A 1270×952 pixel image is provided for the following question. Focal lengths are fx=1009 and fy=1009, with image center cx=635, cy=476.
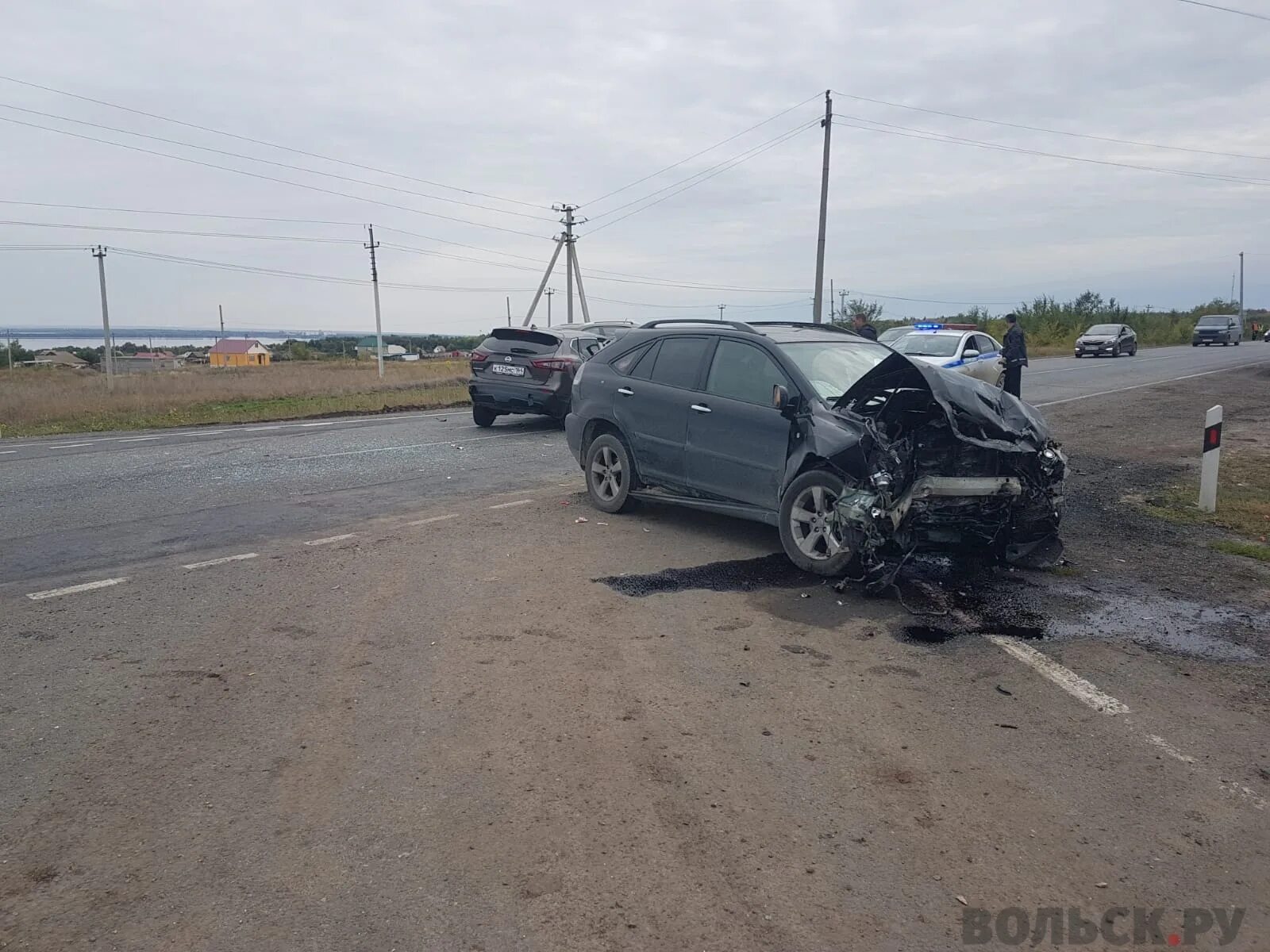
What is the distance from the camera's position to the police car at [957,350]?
19734mm

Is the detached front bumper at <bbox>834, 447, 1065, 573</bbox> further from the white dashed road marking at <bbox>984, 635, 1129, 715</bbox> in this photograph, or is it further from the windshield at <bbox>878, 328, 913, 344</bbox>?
the windshield at <bbox>878, 328, 913, 344</bbox>

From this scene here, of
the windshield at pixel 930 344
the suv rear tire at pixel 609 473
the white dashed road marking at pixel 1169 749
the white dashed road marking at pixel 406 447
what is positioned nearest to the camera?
the white dashed road marking at pixel 1169 749

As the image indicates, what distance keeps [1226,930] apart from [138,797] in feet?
12.8

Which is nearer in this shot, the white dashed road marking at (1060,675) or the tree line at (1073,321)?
the white dashed road marking at (1060,675)

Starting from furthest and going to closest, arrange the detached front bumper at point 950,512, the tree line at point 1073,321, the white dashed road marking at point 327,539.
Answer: the tree line at point 1073,321 → the white dashed road marking at point 327,539 → the detached front bumper at point 950,512

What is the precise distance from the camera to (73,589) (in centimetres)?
689

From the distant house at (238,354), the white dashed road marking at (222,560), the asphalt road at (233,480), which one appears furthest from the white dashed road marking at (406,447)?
the distant house at (238,354)

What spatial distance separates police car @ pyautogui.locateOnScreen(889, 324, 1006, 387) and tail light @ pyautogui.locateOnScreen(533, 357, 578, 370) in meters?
6.87

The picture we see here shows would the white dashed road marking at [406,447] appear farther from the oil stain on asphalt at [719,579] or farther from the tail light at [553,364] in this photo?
the oil stain on asphalt at [719,579]

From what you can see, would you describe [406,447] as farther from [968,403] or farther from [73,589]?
[968,403]

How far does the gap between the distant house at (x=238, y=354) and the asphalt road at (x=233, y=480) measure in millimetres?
74705

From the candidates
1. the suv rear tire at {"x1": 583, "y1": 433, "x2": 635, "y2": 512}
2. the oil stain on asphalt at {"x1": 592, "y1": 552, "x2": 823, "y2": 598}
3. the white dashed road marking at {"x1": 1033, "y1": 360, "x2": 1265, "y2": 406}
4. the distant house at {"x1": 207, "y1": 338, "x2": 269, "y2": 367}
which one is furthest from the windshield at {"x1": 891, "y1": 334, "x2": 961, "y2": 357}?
the distant house at {"x1": 207, "y1": 338, "x2": 269, "y2": 367}

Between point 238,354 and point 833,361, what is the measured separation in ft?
309

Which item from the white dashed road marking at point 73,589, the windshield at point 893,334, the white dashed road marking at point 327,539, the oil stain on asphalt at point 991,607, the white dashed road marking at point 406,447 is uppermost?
the windshield at point 893,334
